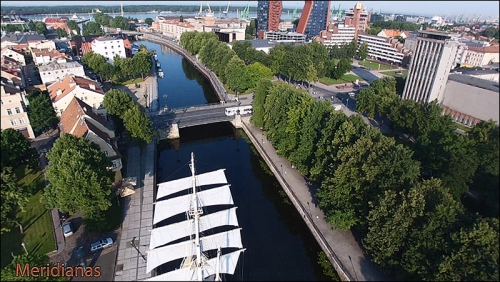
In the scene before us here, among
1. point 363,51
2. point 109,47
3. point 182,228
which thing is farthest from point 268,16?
point 182,228

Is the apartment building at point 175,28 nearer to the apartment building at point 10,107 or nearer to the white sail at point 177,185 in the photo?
the white sail at point 177,185

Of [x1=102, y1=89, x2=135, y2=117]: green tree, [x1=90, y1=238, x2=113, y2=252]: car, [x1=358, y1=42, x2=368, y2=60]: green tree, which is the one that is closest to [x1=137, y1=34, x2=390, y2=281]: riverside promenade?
[x1=90, y1=238, x2=113, y2=252]: car

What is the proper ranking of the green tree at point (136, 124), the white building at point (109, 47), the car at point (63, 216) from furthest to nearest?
the white building at point (109, 47) < the green tree at point (136, 124) < the car at point (63, 216)

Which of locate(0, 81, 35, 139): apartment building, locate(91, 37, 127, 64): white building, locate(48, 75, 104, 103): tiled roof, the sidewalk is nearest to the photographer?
locate(0, 81, 35, 139): apartment building

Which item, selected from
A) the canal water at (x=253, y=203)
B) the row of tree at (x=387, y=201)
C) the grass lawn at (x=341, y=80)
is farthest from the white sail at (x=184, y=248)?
the grass lawn at (x=341, y=80)

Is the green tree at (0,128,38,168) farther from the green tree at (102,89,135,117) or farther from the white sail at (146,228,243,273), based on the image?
the white sail at (146,228,243,273)

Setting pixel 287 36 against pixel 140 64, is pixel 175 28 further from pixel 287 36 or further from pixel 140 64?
pixel 140 64
